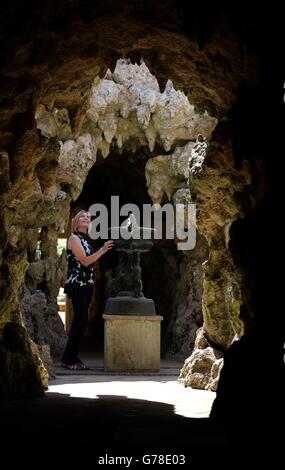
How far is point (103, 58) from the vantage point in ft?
20.3

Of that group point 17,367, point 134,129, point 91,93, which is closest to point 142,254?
point 134,129

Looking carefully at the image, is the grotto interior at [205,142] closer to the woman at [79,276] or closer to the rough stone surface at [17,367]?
the rough stone surface at [17,367]

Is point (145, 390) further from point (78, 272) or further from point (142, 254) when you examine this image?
point (142, 254)

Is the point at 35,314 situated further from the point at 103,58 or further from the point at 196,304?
the point at 103,58

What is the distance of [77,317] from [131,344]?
152cm

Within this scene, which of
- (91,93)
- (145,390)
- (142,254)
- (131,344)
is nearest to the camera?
(91,93)

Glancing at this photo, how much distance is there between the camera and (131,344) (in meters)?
10.2

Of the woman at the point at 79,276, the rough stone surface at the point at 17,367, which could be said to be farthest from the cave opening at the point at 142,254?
the rough stone surface at the point at 17,367

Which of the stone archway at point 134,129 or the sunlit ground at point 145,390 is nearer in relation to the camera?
the sunlit ground at point 145,390

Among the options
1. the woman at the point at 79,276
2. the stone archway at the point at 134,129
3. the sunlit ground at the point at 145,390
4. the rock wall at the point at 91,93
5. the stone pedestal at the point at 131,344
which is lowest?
the sunlit ground at the point at 145,390

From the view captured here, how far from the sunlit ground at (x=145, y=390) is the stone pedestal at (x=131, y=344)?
74cm

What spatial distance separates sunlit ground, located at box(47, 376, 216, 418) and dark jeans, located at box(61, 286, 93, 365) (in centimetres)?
48

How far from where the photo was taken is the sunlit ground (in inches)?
243

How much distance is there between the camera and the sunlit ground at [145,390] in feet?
20.2
